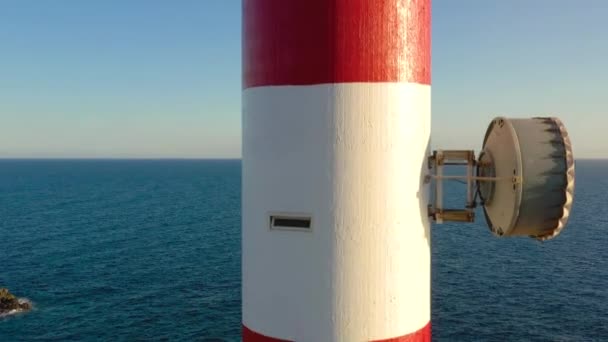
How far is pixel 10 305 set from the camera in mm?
47156

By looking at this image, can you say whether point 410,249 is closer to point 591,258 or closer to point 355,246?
point 355,246

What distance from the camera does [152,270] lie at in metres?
59.9

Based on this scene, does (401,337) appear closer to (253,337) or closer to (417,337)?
(417,337)

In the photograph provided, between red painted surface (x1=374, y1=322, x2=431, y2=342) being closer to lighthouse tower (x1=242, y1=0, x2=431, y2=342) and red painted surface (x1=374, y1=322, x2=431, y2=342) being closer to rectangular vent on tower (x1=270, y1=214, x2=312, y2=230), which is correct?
lighthouse tower (x1=242, y1=0, x2=431, y2=342)

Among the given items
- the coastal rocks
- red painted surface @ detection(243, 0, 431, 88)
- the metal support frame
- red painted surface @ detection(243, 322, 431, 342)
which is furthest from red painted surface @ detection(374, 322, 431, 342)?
the coastal rocks

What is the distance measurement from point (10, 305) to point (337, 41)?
5374cm

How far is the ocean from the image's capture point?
42.8 metres

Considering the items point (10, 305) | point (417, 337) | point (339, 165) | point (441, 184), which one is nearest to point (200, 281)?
point (10, 305)

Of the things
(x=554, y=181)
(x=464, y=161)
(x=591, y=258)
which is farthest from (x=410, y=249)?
(x=591, y=258)

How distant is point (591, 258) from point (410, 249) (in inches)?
2795

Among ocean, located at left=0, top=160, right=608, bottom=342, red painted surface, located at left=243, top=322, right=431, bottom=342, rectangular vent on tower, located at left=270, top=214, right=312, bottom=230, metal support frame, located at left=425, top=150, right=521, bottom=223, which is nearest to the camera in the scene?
rectangular vent on tower, located at left=270, top=214, right=312, bottom=230

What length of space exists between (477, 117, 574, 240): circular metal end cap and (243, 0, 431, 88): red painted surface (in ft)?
4.09

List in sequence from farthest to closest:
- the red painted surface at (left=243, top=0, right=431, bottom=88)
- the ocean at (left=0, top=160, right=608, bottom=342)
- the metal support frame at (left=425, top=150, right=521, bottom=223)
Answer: the ocean at (left=0, top=160, right=608, bottom=342)
the metal support frame at (left=425, top=150, right=521, bottom=223)
the red painted surface at (left=243, top=0, right=431, bottom=88)

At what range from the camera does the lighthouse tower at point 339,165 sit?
4.72 metres
